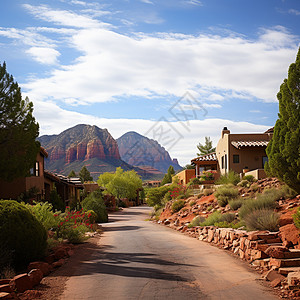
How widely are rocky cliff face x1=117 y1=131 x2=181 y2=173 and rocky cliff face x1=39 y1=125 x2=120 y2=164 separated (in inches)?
636

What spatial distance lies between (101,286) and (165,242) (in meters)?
7.71

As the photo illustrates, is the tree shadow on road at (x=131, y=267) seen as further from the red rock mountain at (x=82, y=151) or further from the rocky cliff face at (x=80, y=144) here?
the rocky cliff face at (x=80, y=144)

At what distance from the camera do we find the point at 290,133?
49.8 ft

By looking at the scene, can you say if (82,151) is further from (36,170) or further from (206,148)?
(36,170)

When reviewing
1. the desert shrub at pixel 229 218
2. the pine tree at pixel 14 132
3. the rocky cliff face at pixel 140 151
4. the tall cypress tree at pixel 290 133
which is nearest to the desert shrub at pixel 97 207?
the pine tree at pixel 14 132

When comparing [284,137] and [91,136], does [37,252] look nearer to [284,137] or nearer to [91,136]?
[284,137]

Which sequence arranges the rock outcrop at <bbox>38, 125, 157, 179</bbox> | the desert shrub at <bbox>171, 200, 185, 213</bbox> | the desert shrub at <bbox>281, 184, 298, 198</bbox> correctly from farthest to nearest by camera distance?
the rock outcrop at <bbox>38, 125, 157, 179</bbox>
the desert shrub at <bbox>171, 200, 185, 213</bbox>
the desert shrub at <bbox>281, 184, 298, 198</bbox>

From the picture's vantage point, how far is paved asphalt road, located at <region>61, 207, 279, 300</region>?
296 inches

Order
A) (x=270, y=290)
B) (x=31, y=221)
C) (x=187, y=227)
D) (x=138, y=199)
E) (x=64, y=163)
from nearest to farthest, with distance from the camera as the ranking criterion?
1. (x=270, y=290)
2. (x=31, y=221)
3. (x=187, y=227)
4. (x=138, y=199)
5. (x=64, y=163)

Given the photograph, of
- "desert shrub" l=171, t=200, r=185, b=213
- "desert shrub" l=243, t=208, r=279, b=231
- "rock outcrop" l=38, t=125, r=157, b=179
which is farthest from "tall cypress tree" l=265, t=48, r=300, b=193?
"rock outcrop" l=38, t=125, r=157, b=179

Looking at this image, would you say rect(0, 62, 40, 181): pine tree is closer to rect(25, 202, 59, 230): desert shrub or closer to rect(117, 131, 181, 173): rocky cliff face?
rect(25, 202, 59, 230): desert shrub

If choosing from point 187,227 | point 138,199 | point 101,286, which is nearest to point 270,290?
point 101,286

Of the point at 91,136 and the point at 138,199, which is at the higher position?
the point at 91,136

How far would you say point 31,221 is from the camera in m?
10.4
